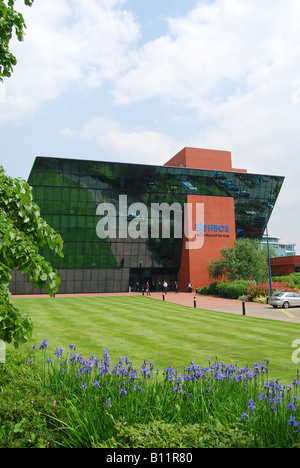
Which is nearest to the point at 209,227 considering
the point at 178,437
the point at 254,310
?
the point at 254,310

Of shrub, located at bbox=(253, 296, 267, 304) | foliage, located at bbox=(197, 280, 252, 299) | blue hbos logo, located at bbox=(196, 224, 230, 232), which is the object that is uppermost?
blue hbos logo, located at bbox=(196, 224, 230, 232)

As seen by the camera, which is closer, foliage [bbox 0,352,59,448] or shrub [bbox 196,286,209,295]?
foliage [bbox 0,352,59,448]

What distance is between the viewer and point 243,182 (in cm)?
5534

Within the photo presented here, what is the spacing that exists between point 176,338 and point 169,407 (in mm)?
9885

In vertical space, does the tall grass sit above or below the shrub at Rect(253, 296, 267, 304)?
above

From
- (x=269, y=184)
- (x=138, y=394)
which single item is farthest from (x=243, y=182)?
(x=138, y=394)

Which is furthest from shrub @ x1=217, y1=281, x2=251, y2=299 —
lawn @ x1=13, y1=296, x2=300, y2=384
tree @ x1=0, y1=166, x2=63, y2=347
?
tree @ x1=0, y1=166, x2=63, y2=347

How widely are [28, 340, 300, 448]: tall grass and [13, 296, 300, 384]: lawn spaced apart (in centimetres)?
253

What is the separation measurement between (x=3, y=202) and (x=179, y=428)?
12.5 feet

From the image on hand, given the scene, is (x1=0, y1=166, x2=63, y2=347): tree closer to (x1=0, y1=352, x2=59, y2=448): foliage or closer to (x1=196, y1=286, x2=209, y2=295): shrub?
(x1=0, y1=352, x2=59, y2=448): foliage

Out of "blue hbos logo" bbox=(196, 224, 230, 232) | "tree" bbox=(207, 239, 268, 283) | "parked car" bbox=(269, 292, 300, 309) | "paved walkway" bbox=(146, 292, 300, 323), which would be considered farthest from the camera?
"blue hbos logo" bbox=(196, 224, 230, 232)

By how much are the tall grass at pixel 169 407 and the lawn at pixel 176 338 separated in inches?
99.6

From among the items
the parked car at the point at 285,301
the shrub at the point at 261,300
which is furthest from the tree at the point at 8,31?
the shrub at the point at 261,300

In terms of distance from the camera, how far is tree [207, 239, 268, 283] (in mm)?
46688
